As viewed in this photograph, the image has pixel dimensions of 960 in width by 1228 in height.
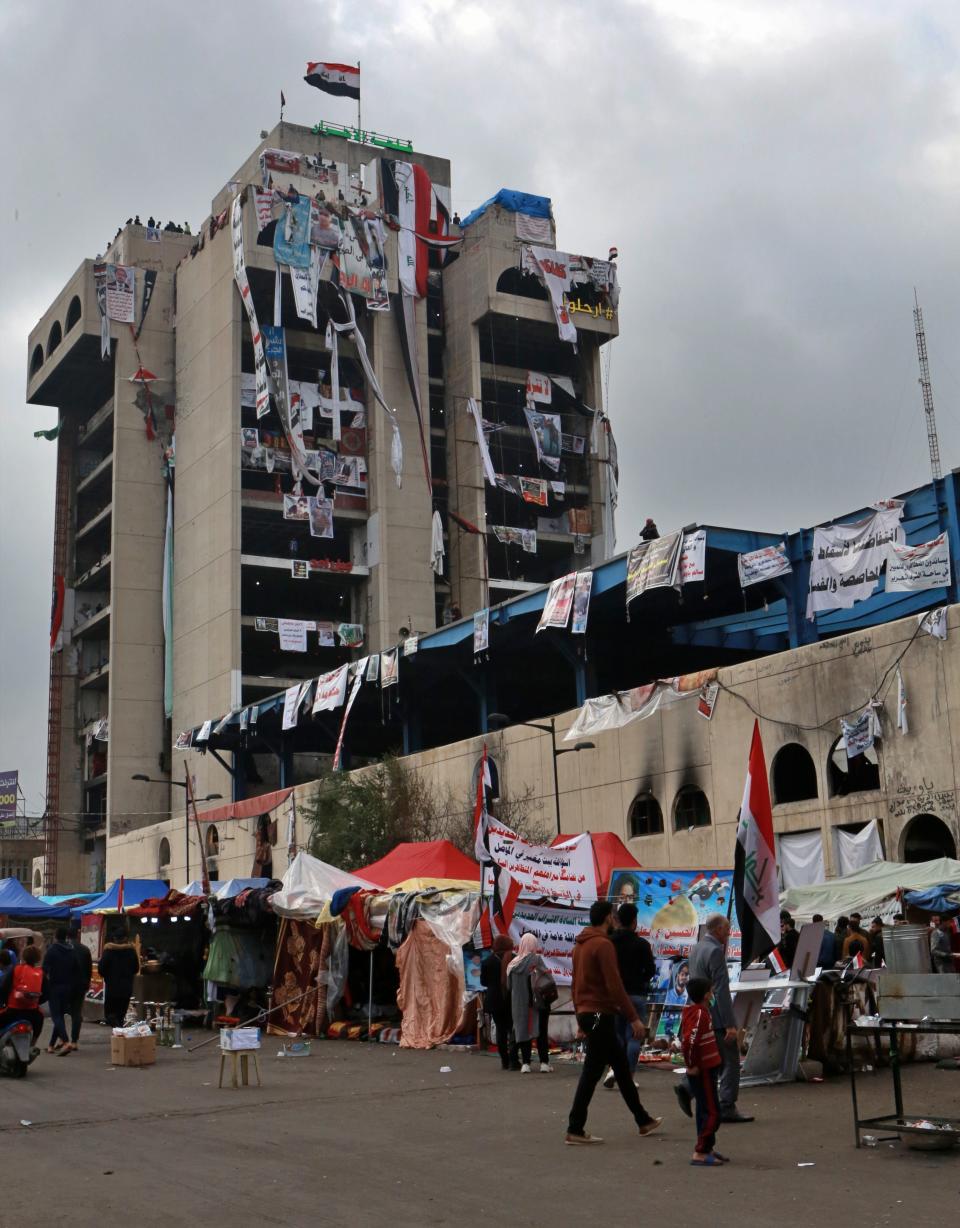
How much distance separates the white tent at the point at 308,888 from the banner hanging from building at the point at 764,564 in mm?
14514

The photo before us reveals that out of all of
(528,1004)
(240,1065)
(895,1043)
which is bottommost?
(240,1065)

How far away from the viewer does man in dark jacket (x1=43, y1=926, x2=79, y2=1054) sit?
20.6 metres

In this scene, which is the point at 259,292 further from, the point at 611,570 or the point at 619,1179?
the point at 619,1179

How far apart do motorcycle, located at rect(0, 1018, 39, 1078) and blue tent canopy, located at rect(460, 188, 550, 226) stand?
7102cm

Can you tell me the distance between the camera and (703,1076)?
9.76 m

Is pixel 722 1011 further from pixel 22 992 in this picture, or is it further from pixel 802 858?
pixel 802 858

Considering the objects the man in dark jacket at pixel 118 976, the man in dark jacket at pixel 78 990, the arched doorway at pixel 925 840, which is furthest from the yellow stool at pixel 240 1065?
the arched doorway at pixel 925 840

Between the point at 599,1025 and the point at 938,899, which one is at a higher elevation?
the point at 938,899

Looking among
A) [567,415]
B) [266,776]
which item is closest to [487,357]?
[567,415]

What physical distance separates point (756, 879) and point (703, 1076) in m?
3.23

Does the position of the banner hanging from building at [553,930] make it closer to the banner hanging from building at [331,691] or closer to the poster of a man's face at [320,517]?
the banner hanging from building at [331,691]

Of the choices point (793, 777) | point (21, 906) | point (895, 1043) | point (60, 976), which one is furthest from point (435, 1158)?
point (21, 906)

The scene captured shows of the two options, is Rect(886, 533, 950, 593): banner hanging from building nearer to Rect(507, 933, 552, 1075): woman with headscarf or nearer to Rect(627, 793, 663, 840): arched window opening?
Rect(627, 793, 663, 840): arched window opening

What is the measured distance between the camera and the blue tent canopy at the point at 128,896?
31.4 meters
